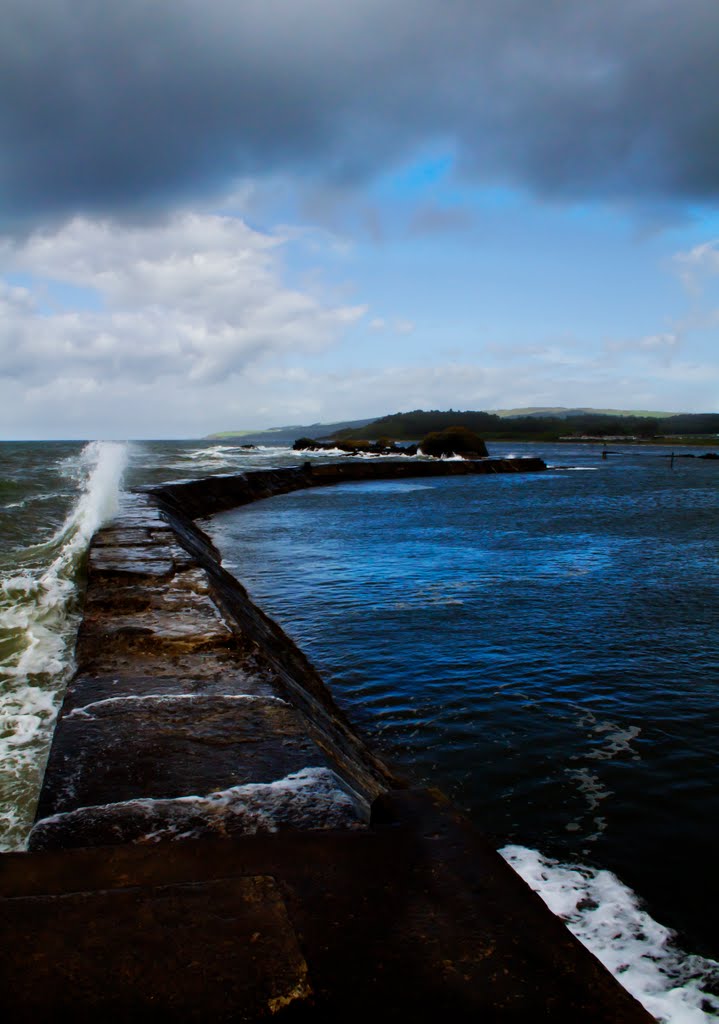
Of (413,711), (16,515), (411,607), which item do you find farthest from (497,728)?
(16,515)

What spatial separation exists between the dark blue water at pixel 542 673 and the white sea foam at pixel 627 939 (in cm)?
12

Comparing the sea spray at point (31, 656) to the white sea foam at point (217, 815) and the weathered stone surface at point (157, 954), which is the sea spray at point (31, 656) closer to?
the white sea foam at point (217, 815)

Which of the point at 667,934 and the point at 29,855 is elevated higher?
the point at 29,855

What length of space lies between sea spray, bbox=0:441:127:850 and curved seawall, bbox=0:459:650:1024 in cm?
49

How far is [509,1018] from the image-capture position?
5.06 feet

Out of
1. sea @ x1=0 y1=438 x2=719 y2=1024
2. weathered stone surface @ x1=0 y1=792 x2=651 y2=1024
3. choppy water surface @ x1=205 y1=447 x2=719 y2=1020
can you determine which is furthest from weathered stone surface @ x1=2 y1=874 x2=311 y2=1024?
choppy water surface @ x1=205 y1=447 x2=719 y2=1020

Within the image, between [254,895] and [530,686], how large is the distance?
5026 mm

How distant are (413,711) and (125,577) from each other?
3474mm

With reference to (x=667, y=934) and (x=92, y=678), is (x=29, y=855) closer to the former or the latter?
(x=92, y=678)

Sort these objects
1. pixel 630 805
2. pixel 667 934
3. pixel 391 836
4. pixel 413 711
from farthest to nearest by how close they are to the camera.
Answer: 1. pixel 413 711
2. pixel 630 805
3. pixel 667 934
4. pixel 391 836

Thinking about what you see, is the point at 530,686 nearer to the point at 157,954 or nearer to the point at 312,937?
the point at 312,937

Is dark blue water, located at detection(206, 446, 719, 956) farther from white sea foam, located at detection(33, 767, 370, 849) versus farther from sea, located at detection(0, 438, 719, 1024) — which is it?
white sea foam, located at detection(33, 767, 370, 849)

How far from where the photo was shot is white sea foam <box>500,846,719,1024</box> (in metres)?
2.79

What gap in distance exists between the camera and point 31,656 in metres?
6.04
